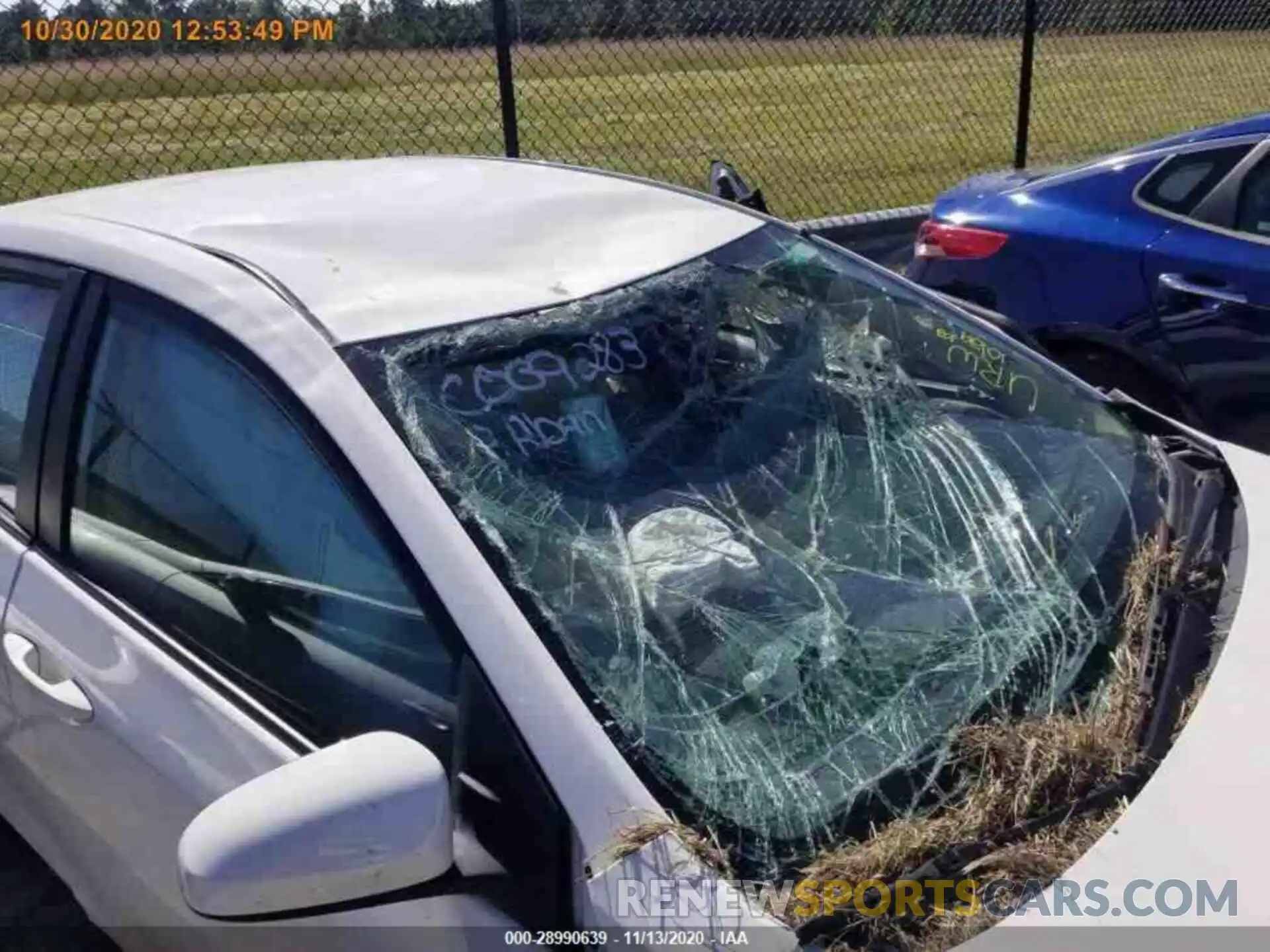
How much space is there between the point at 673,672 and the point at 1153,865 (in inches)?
24.6

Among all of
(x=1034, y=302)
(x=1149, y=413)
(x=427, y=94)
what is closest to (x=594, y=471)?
(x=1149, y=413)

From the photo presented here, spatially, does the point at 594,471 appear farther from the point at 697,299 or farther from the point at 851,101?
the point at 851,101

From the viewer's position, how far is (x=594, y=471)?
6.93ft

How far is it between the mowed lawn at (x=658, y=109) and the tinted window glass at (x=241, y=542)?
230 inches

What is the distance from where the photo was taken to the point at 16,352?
2.58 m

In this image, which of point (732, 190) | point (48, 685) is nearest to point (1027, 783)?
point (48, 685)

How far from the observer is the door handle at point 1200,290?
4.46 m

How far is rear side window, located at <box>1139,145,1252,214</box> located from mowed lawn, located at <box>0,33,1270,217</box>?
12.9ft

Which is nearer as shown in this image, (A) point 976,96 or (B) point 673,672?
(B) point 673,672

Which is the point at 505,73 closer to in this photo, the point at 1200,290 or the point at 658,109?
the point at 1200,290
